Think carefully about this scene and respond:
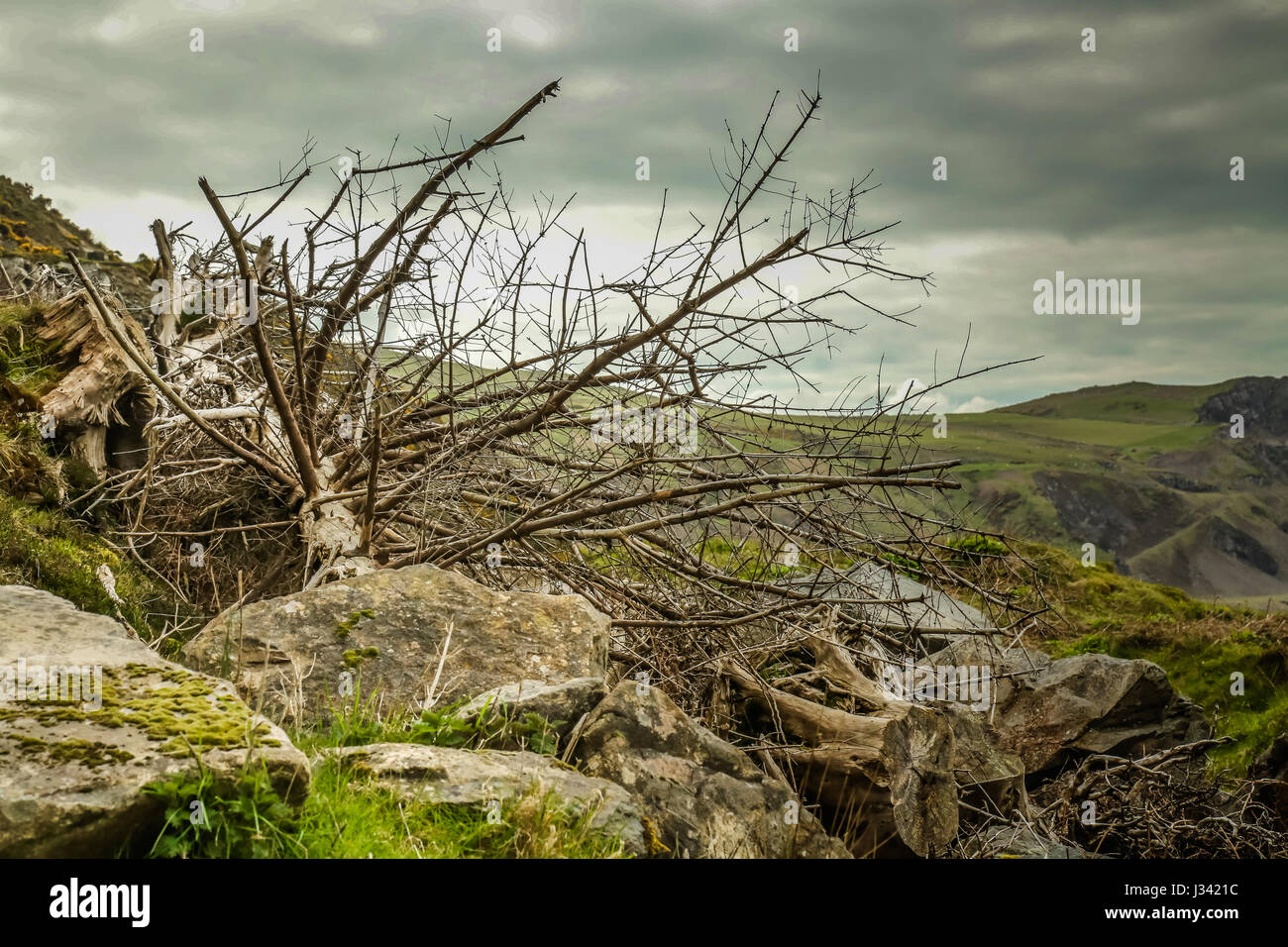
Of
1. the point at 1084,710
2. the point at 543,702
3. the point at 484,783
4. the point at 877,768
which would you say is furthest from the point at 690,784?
the point at 1084,710

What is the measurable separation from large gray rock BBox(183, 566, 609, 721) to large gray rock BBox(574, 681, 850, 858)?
0.74 meters

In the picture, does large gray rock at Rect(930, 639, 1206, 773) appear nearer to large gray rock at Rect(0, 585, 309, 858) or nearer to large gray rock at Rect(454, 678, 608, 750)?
large gray rock at Rect(454, 678, 608, 750)

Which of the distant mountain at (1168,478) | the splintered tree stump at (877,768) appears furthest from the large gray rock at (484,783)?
the distant mountain at (1168,478)

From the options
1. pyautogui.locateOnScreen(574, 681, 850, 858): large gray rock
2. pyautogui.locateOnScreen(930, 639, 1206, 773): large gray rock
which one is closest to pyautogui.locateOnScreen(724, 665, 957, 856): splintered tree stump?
pyautogui.locateOnScreen(574, 681, 850, 858): large gray rock

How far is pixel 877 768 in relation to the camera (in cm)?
466

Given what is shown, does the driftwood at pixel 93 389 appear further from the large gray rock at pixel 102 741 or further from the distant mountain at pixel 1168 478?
the distant mountain at pixel 1168 478

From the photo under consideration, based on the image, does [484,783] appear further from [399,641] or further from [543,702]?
[399,641]

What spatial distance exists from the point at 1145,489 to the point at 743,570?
11899cm

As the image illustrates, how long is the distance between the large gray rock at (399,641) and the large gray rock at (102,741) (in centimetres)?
66

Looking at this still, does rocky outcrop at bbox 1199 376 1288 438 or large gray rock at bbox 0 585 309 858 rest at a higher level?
rocky outcrop at bbox 1199 376 1288 438

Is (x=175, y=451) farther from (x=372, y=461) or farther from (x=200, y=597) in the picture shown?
(x=372, y=461)

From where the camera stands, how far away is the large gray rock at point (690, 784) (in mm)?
3477

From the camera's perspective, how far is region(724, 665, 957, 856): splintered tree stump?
467 centimetres

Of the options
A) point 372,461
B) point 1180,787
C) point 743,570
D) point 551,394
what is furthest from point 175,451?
point 1180,787
